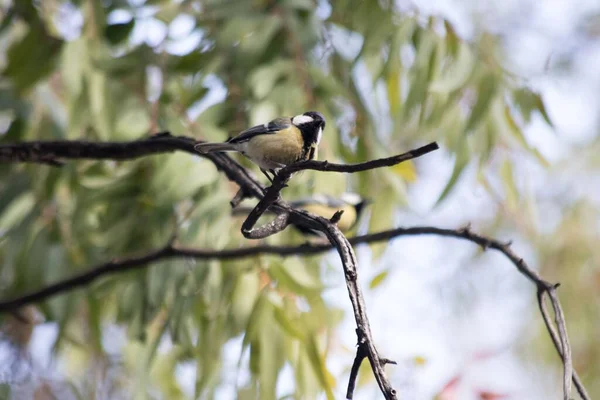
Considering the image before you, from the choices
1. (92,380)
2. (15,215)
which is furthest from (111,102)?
(92,380)

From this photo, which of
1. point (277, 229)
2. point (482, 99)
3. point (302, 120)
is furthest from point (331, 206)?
point (277, 229)

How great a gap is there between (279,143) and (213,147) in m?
0.17

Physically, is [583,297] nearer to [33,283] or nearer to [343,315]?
[343,315]

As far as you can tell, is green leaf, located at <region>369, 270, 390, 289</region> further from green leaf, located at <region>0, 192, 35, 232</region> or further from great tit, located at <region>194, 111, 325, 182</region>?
green leaf, located at <region>0, 192, 35, 232</region>

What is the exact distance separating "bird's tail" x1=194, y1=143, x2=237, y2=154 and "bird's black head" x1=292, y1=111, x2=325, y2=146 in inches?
7.3

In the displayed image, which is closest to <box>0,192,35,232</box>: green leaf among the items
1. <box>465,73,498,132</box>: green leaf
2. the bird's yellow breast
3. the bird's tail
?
the bird's tail

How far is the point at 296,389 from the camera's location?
100 inches

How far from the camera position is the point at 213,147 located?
1843 millimetres

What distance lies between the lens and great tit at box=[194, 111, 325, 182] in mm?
1794

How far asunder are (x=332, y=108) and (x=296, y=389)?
43.0 inches

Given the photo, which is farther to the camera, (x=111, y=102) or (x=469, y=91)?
(x=469, y=91)

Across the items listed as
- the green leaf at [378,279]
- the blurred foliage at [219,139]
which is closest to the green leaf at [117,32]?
the blurred foliage at [219,139]

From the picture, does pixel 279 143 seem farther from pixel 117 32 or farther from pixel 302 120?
pixel 117 32

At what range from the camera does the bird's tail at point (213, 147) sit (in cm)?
176
